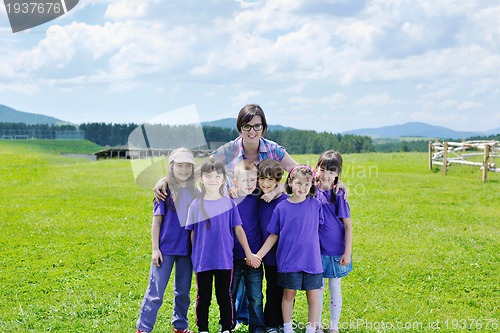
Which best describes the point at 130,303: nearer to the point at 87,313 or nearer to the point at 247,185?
the point at 87,313

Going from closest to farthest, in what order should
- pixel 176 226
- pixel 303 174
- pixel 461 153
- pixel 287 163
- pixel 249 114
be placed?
1. pixel 303 174
2. pixel 249 114
3. pixel 176 226
4. pixel 287 163
5. pixel 461 153

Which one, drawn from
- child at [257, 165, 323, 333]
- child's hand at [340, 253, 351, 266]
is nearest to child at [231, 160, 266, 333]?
child at [257, 165, 323, 333]

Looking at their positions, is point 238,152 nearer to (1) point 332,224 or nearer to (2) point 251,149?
(2) point 251,149

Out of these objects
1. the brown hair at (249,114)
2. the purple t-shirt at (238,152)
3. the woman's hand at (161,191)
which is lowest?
the woman's hand at (161,191)

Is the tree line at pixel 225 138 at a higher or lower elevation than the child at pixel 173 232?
higher

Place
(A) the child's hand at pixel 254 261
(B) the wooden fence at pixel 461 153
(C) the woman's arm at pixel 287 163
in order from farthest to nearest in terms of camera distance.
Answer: (B) the wooden fence at pixel 461 153
(C) the woman's arm at pixel 287 163
(A) the child's hand at pixel 254 261

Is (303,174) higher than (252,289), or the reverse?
(303,174)

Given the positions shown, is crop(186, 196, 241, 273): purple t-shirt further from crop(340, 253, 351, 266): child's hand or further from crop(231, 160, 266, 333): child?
crop(340, 253, 351, 266): child's hand

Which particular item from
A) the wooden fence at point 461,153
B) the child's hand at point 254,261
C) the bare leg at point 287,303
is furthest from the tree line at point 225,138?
the wooden fence at point 461,153

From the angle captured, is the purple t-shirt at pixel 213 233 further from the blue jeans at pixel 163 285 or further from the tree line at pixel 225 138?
the tree line at pixel 225 138

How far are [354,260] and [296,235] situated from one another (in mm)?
4176

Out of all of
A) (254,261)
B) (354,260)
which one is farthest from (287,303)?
(354,260)

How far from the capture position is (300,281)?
4.78 meters

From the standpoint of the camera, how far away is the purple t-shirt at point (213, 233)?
15.5ft
